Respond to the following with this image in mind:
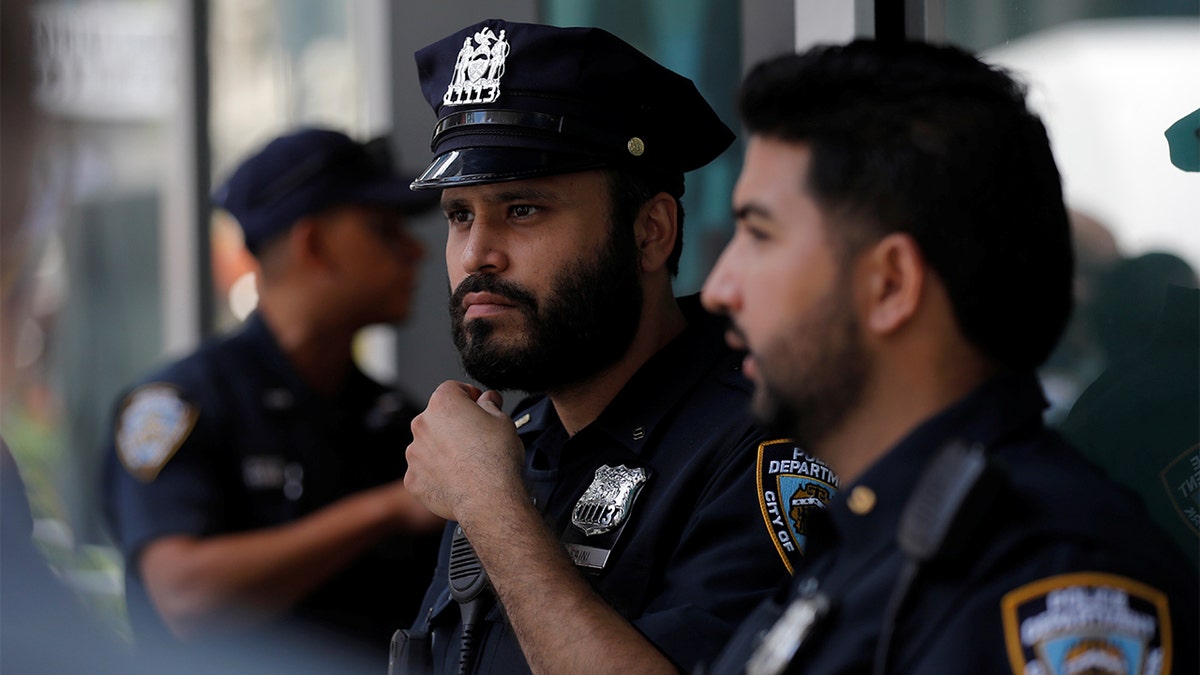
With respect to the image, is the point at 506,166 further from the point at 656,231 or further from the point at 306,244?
the point at 306,244

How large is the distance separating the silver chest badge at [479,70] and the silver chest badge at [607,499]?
60 cm

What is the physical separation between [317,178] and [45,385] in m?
3.58

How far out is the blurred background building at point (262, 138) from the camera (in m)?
2.12

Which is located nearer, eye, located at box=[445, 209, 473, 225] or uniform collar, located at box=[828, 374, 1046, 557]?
uniform collar, located at box=[828, 374, 1046, 557]

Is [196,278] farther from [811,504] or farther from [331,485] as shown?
[811,504]

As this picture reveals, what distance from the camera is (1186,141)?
2.10 m

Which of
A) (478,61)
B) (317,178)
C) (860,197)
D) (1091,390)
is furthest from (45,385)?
(860,197)

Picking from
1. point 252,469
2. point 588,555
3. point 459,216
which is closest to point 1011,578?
point 588,555

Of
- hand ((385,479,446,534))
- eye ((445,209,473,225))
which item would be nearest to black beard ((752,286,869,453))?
eye ((445,209,473,225))

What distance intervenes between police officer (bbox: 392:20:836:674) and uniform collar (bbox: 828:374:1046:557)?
1.41ft

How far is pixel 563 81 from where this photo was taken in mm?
2135

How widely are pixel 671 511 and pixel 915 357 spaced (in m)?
0.57

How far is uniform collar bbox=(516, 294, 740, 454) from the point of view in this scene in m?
2.09

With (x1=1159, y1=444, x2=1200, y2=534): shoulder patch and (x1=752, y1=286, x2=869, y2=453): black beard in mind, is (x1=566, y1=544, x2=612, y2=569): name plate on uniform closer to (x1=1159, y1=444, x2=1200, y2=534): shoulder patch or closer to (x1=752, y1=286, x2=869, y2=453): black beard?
(x1=752, y1=286, x2=869, y2=453): black beard
